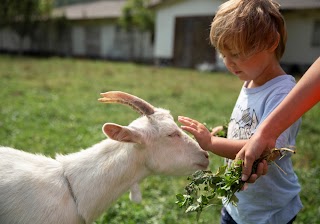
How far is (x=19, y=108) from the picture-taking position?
7.82 m

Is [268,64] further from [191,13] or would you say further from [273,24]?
[191,13]

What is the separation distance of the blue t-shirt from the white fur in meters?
0.44

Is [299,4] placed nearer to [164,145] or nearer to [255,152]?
[164,145]

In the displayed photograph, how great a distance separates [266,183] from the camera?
2.31m

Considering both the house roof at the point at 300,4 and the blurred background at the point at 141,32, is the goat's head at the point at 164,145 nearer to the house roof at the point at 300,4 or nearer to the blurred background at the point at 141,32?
the house roof at the point at 300,4

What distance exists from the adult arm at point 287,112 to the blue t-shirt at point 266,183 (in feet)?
1.33

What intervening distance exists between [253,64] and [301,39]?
18173mm

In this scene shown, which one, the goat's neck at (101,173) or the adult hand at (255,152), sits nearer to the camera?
the adult hand at (255,152)

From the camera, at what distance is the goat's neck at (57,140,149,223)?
7.95ft

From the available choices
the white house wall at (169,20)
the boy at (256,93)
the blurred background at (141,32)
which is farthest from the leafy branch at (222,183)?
the white house wall at (169,20)

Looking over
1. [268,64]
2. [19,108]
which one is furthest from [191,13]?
[268,64]

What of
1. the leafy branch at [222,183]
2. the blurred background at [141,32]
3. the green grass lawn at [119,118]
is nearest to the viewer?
the leafy branch at [222,183]

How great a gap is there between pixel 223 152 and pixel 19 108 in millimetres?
6639

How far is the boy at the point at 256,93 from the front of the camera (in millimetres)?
2123
